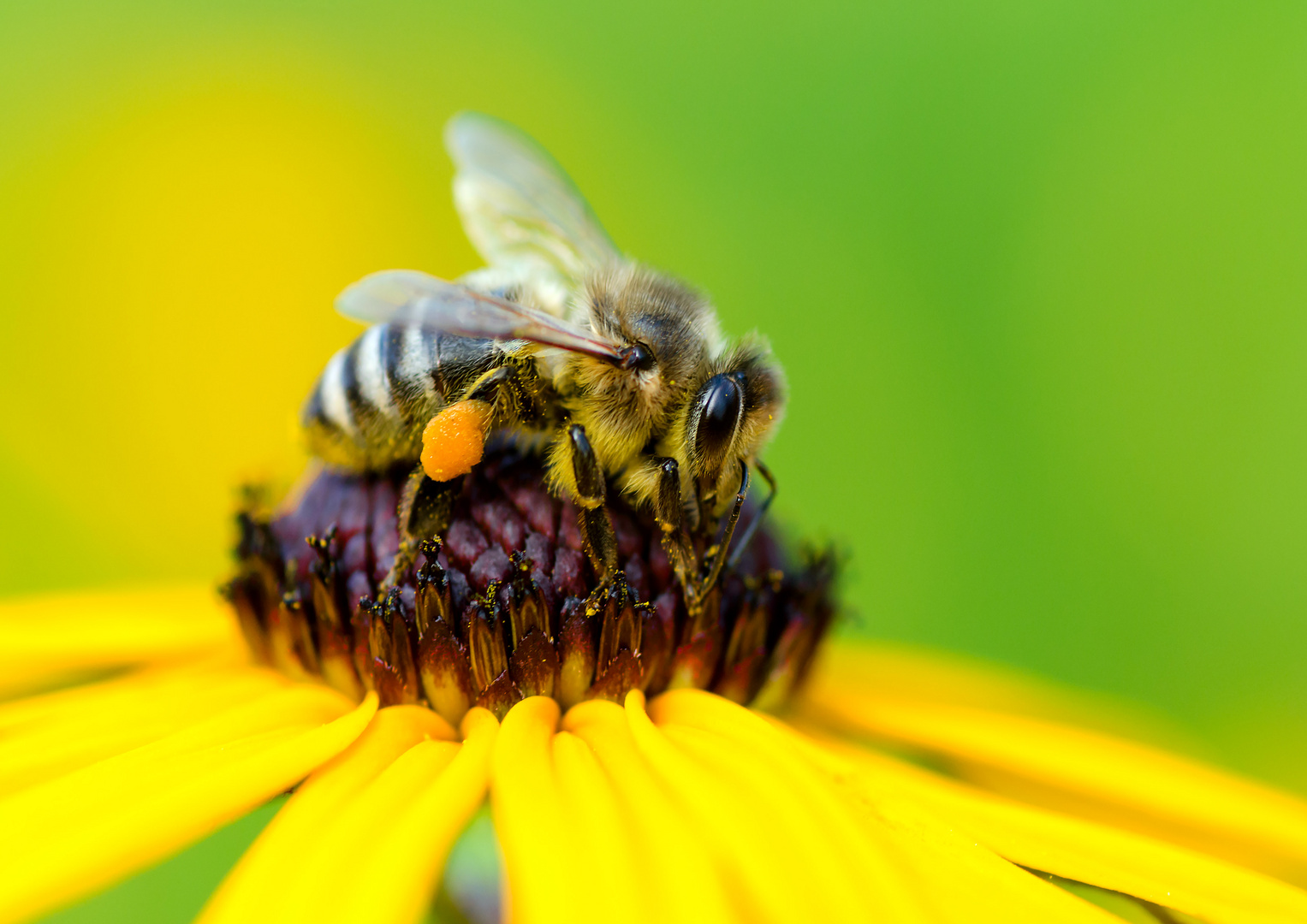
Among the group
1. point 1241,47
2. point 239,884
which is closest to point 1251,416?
Result: point 1241,47

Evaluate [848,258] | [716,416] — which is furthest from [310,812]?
[848,258]

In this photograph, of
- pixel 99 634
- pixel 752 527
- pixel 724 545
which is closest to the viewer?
pixel 724 545

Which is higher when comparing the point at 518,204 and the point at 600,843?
the point at 518,204

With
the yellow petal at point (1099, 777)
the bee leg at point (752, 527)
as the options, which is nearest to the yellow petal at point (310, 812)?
the bee leg at point (752, 527)

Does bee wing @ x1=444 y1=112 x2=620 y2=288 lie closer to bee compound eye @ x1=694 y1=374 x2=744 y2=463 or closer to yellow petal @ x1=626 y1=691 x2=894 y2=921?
bee compound eye @ x1=694 y1=374 x2=744 y2=463

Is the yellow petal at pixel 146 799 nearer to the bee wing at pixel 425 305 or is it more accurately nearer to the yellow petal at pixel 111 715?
the yellow petal at pixel 111 715

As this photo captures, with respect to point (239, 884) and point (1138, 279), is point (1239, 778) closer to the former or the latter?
point (239, 884)

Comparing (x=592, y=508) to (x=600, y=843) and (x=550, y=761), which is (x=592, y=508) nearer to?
(x=550, y=761)

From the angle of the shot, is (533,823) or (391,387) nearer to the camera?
(533,823)
